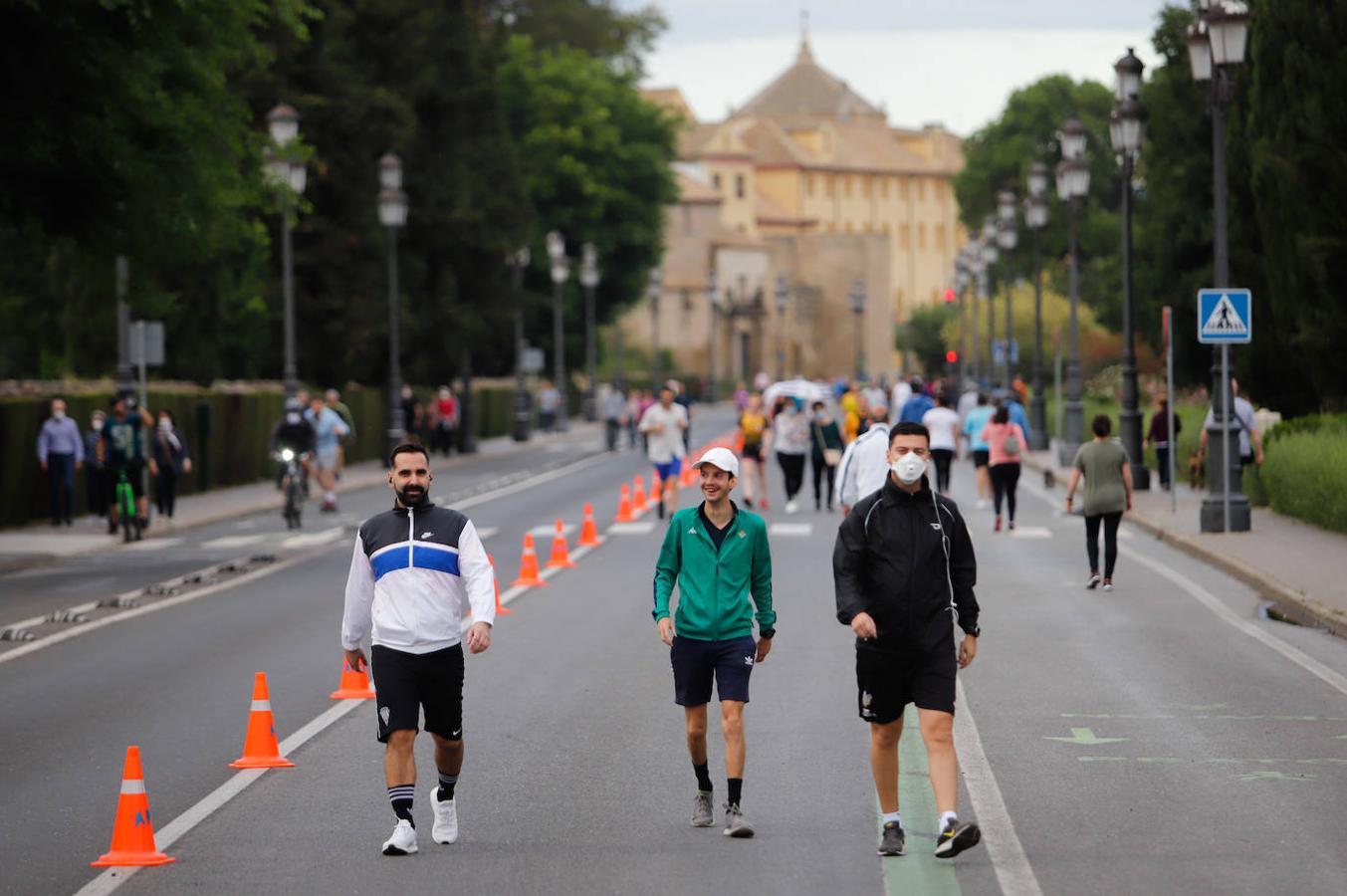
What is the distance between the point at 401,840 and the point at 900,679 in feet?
6.67

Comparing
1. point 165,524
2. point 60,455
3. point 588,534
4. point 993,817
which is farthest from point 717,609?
point 60,455

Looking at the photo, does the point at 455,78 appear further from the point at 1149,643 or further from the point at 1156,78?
the point at 1149,643

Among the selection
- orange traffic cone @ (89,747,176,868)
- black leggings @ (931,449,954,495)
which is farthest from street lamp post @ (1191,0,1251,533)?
orange traffic cone @ (89,747,176,868)

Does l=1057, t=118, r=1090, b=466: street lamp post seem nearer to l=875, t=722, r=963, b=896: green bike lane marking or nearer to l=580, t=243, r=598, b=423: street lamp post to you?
l=875, t=722, r=963, b=896: green bike lane marking

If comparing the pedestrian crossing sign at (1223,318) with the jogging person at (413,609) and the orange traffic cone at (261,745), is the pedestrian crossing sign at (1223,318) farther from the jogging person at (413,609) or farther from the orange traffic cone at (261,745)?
the jogging person at (413,609)

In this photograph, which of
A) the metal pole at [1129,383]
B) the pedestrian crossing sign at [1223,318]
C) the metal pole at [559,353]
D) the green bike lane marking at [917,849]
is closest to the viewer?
the green bike lane marking at [917,849]

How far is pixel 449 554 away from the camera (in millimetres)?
9258

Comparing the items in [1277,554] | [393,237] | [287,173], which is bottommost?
[1277,554]

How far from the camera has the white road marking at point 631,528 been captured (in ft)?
99.4

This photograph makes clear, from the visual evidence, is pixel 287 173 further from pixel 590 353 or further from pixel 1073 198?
pixel 590 353

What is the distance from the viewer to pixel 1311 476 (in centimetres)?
2788

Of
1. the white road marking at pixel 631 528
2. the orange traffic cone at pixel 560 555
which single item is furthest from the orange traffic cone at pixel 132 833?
the white road marking at pixel 631 528

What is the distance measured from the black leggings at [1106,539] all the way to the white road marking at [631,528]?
948 centimetres

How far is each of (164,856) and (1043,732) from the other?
17.1ft
